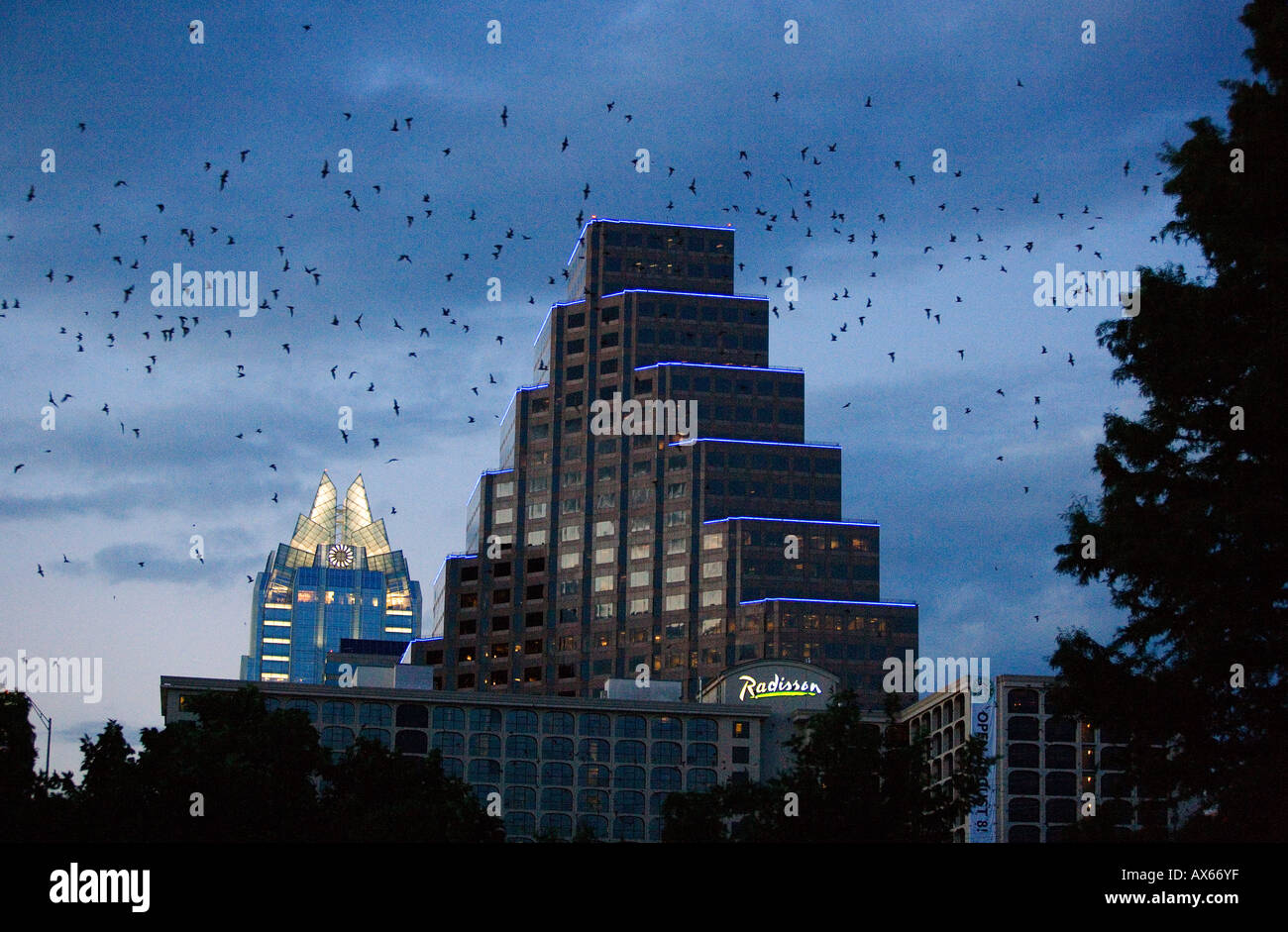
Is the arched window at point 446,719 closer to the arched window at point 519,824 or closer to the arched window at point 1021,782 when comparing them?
the arched window at point 519,824

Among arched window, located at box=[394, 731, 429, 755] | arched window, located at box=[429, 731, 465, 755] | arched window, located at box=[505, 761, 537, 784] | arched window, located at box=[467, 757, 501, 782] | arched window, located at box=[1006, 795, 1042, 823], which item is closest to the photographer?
arched window, located at box=[1006, 795, 1042, 823]

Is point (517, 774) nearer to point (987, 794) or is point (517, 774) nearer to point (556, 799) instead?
point (556, 799)

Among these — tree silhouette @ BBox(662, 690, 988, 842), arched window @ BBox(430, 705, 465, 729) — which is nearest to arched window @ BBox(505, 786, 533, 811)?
arched window @ BBox(430, 705, 465, 729)

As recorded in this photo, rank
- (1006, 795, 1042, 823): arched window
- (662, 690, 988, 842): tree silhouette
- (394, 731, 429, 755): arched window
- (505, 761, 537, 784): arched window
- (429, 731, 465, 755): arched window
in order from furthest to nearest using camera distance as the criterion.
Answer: (505, 761, 537, 784): arched window
(429, 731, 465, 755): arched window
(394, 731, 429, 755): arched window
(1006, 795, 1042, 823): arched window
(662, 690, 988, 842): tree silhouette

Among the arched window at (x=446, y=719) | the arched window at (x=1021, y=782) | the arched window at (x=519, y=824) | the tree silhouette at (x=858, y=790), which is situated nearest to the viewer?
the tree silhouette at (x=858, y=790)

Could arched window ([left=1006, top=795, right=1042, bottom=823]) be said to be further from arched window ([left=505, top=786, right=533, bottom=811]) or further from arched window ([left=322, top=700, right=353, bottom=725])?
arched window ([left=322, top=700, right=353, bottom=725])

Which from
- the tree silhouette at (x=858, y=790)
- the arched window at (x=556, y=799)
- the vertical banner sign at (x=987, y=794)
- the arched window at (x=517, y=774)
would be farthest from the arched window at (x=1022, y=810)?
the tree silhouette at (x=858, y=790)

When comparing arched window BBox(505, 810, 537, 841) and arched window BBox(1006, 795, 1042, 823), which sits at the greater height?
arched window BBox(1006, 795, 1042, 823)
